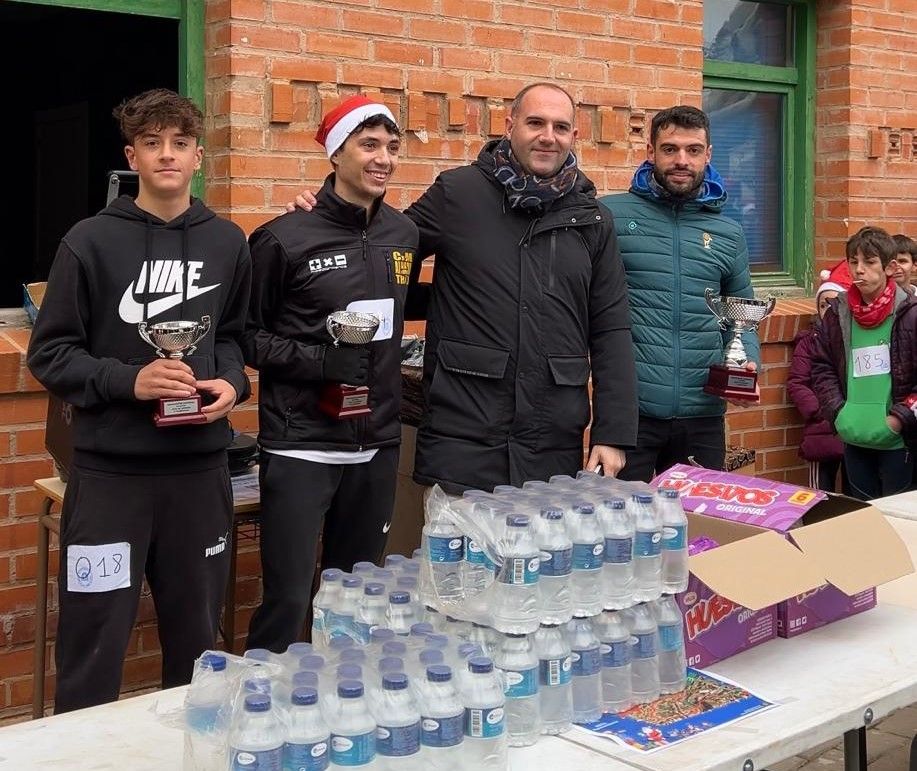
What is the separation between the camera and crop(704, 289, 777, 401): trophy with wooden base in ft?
13.5

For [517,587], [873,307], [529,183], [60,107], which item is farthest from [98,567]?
[873,307]

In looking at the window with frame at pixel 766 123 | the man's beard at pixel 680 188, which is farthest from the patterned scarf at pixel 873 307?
the man's beard at pixel 680 188

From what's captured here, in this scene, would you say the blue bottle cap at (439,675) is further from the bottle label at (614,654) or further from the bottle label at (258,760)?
the bottle label at (614,654)

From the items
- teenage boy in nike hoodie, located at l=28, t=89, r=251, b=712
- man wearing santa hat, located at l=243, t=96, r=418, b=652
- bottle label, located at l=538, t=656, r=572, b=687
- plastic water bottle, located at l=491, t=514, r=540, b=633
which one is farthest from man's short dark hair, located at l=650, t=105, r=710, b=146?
→ bottle label, located at l=538, t=656, r=572, b=687

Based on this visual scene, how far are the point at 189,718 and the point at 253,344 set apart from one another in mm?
1698

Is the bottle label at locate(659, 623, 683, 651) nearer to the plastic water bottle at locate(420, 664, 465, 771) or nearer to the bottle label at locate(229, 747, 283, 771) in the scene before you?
the plastic water bottle at locate(420, 664, 465, 771)

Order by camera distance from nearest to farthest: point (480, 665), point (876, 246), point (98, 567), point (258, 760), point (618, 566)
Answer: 1. point (258, 760)
2. point (480, 665)
3. point (618, 566)
4. point (98, 567)
5. point (876, 246)

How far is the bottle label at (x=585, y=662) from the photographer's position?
7.72ft

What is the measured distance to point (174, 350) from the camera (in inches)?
125

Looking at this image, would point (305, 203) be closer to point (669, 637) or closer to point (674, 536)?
point (674, 536)

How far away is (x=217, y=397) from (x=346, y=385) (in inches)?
17.5

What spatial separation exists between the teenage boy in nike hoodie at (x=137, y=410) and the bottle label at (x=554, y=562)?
1193 mm

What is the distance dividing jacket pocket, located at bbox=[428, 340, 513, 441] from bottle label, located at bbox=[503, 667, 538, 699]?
1610 millimetres

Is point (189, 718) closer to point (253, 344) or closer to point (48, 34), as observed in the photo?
point (253, 344)
